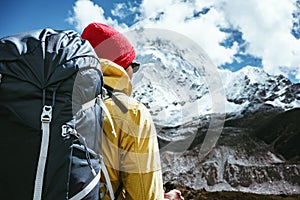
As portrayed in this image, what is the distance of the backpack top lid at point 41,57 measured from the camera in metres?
1.20

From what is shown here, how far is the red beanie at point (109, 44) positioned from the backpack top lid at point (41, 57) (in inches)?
15.7

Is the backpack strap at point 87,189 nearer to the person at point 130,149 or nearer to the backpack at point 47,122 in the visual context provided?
the backpack at point 47,122

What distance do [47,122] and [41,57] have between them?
0.75ft

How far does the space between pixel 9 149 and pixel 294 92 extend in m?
29.3

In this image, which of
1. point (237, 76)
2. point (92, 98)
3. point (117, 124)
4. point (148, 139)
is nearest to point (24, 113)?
point (92, 98)

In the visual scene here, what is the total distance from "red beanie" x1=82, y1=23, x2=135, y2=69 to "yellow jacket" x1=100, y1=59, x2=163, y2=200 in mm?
362

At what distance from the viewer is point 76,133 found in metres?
→ 1.18

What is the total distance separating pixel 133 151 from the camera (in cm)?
133

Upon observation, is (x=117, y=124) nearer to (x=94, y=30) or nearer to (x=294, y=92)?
(x=94, y=30)

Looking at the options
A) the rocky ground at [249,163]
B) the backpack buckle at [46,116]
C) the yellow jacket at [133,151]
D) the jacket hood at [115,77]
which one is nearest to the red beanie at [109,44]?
the jacket hood at [115,77]

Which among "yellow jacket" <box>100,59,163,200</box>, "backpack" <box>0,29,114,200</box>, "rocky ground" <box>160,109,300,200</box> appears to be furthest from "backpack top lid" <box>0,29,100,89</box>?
"rocky ground" <box>160,109,300,200</box>

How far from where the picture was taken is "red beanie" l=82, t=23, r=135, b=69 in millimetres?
1695

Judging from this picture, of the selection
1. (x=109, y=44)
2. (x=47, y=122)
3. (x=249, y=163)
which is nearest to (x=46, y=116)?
(x=47, y=122)

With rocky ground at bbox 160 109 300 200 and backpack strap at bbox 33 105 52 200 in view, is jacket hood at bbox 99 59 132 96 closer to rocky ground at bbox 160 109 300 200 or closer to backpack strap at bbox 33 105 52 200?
backpack strap at bbox 33 105 52 200
